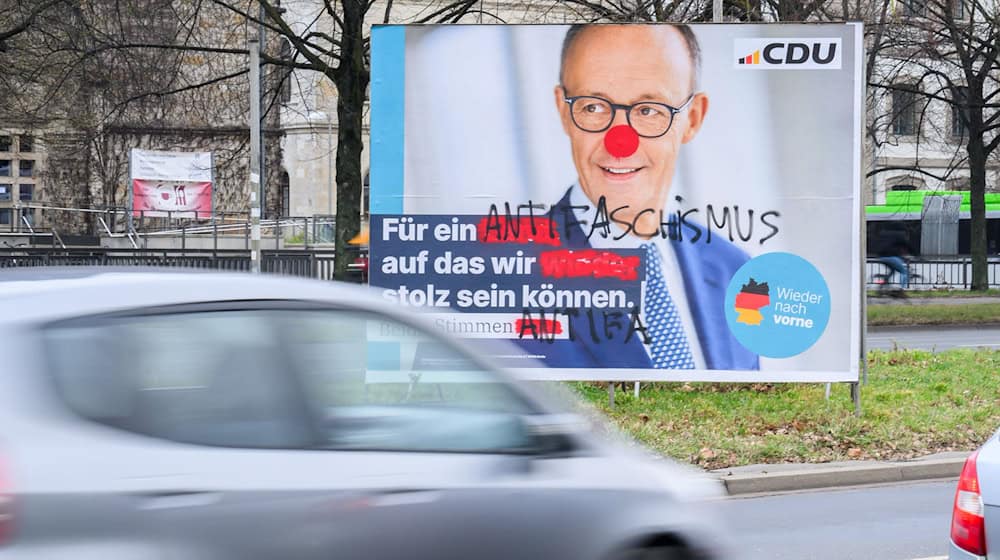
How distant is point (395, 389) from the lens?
447cm

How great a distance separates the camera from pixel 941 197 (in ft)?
153

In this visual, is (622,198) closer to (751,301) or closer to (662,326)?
(662,326)

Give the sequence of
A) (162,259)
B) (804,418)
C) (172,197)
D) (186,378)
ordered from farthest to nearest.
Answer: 1. (172,197)
2. (162,259)
3. (804,418)
4. (186,378)

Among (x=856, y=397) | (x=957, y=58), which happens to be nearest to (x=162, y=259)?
(x=957, y=58)

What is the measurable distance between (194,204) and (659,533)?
3994 cm

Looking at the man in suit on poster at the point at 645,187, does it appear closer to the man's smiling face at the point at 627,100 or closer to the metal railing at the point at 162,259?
the man's smiling face at the point at 627,100

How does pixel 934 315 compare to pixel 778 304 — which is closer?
pixel 778 304

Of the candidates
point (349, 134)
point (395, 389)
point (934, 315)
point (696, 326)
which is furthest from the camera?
point (934, 315)

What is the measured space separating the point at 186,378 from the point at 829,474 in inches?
270

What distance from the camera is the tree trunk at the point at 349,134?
752 inches

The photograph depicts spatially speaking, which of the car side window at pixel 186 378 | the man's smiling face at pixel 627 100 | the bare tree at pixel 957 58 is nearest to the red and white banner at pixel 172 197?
the bare tree at pixel 957 58

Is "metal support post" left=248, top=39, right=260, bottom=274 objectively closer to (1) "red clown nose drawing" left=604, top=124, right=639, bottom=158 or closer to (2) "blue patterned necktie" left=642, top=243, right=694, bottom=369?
(1) "red clown nose drawing" left=604, top=124, right=639, bottom=158

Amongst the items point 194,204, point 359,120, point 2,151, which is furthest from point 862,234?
point 2,151

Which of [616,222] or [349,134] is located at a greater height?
[349,134]
